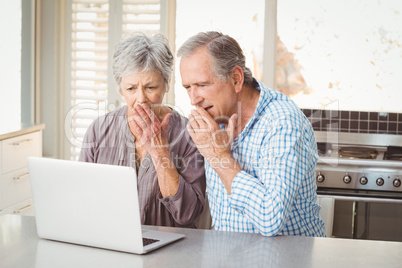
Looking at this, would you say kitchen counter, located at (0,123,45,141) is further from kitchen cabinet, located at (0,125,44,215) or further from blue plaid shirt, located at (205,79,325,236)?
blue plaid shirt, located at (205,79,325,236)

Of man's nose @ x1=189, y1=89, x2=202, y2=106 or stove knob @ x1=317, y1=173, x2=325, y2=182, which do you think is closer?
man's nose @ x1=189, y1=89, x2=202, y2=106

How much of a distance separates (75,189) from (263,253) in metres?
0.58

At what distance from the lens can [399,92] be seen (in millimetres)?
4109

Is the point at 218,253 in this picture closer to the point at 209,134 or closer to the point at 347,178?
the point at 209,134

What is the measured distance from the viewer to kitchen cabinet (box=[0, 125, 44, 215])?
137 inches

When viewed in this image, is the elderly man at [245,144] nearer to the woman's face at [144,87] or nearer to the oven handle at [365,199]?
the woman's face at [144,87]

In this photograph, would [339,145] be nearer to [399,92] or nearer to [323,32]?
[399,92]

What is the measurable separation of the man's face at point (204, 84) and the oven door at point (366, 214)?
164cm

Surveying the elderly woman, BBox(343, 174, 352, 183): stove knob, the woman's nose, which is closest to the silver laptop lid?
the elderly woman

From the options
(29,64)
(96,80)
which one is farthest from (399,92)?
(29,64)

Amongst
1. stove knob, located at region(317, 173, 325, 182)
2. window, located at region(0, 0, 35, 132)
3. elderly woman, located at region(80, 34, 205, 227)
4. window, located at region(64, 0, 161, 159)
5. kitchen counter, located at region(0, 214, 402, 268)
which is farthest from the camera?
window, located at region(64, 0, 161, 159)

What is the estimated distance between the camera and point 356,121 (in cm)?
419

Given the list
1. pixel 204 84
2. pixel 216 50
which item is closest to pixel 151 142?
pixel 204 84

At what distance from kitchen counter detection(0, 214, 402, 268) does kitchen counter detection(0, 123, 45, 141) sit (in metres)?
1.73
